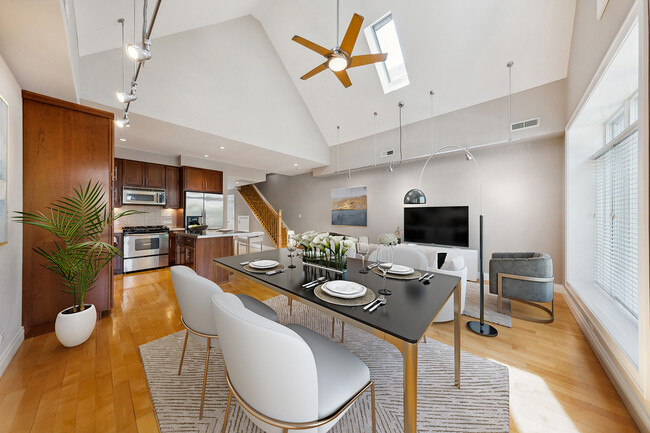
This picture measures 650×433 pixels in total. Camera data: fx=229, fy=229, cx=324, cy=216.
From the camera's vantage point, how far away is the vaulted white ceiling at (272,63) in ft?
9.11

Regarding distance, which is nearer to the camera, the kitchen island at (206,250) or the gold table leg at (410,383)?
the gold table leg at (410,383)

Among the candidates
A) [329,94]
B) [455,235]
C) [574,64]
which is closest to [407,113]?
[329,94]

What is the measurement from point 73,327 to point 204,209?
4.15 meters

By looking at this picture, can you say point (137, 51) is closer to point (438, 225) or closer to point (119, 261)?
point (119, 261)

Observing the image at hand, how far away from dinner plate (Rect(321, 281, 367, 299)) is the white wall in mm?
2579

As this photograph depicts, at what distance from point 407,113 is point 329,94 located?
70.0 inches

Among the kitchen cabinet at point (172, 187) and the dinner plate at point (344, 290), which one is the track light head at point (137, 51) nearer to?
the dinner plate at point (344, 290)

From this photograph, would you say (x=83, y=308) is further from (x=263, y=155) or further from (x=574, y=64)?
(x=574, y=64)

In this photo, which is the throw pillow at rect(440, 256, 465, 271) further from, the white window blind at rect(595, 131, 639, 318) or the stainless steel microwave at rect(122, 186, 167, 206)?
the stainless steel microwave at rect(122, 186, 167, 206)

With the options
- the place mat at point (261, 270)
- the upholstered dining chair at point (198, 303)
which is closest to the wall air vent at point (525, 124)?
the place mat at point (261, 270)

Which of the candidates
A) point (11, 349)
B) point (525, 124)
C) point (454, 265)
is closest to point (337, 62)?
point (454, 265)

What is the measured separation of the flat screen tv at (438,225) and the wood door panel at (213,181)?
4.87 meters

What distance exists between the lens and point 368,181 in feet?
20.4

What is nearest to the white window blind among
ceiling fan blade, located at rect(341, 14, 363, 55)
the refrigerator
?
ceiling fan blade, located at rect(341, 14, 363, 55)
